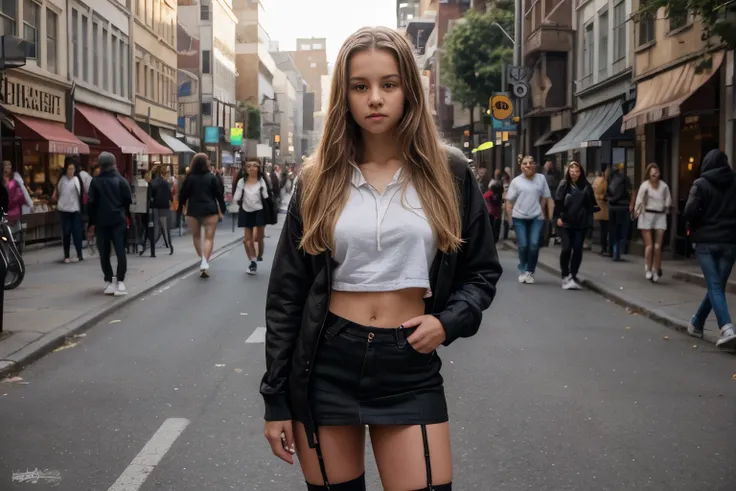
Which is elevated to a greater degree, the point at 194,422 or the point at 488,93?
the point at 488,93

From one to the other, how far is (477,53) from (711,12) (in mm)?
35119

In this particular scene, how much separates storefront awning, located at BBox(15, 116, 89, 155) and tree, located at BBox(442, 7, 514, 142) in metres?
20.5

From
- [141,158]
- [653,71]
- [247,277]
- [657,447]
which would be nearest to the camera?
[657,447]

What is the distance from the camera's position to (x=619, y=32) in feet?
92.6

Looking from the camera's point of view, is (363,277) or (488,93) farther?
(488,93)

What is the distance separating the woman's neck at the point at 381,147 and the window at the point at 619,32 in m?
25.6

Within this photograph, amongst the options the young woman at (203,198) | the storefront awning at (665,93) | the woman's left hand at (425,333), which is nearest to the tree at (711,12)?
the storefront awning at (665,93)

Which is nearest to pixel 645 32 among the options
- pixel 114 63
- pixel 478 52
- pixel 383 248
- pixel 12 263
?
pixel 12 263

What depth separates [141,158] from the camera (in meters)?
42.2

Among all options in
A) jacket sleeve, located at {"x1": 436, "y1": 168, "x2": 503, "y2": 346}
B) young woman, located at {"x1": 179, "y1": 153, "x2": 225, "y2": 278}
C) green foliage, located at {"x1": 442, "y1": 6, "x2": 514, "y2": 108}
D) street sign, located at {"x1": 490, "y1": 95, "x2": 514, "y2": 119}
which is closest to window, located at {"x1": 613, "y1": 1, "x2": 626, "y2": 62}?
street sign, located at {"x1": 490, "y1": 95, "x2": 514, "y2": 119}

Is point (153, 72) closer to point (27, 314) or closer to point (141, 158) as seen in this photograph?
point (141, 158)

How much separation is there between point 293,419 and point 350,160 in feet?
2.40

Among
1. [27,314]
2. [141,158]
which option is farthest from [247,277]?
[141,158]

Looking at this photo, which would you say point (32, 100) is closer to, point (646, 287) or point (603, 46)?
point (603, 46)
